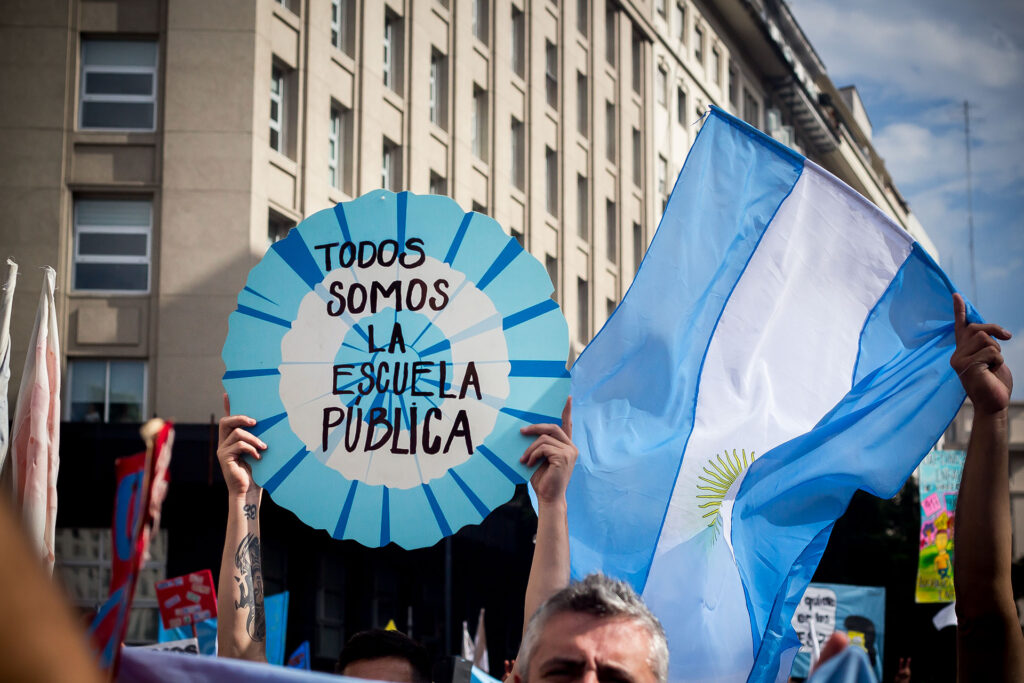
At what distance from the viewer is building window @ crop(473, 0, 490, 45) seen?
29750mm

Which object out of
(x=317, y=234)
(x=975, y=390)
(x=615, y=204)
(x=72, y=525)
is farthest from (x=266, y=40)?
(x=975, y=390)

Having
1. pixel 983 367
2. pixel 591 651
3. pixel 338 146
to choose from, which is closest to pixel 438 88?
pixel 338 146

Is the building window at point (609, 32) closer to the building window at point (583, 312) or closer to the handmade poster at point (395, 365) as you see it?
the building window at point (583, 312)

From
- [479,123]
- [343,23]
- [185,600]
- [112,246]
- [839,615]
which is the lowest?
[839,615]

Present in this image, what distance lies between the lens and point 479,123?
29.4m

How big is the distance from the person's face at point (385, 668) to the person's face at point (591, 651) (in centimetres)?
134

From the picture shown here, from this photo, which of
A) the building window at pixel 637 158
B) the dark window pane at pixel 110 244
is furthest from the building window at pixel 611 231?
the dark window pane at pixel 110 244

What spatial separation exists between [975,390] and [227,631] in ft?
7.01

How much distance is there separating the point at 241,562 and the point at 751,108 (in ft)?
149

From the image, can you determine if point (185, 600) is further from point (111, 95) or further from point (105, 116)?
point (111, 95)

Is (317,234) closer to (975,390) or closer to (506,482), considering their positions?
(506,482)

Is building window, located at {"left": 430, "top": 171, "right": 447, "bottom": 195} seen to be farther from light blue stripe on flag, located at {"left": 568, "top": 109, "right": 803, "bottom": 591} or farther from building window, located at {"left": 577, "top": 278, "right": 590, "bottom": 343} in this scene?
light blue stripe on flag, located at {"left": 568, "top": 109, "right": 803, "bottom": 591}

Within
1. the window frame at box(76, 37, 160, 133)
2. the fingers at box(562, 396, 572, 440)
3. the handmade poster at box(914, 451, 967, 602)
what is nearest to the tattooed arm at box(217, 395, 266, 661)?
the fingers at box(562, 396, 572, 440)

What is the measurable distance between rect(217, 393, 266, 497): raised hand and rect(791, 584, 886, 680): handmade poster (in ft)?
40.9
